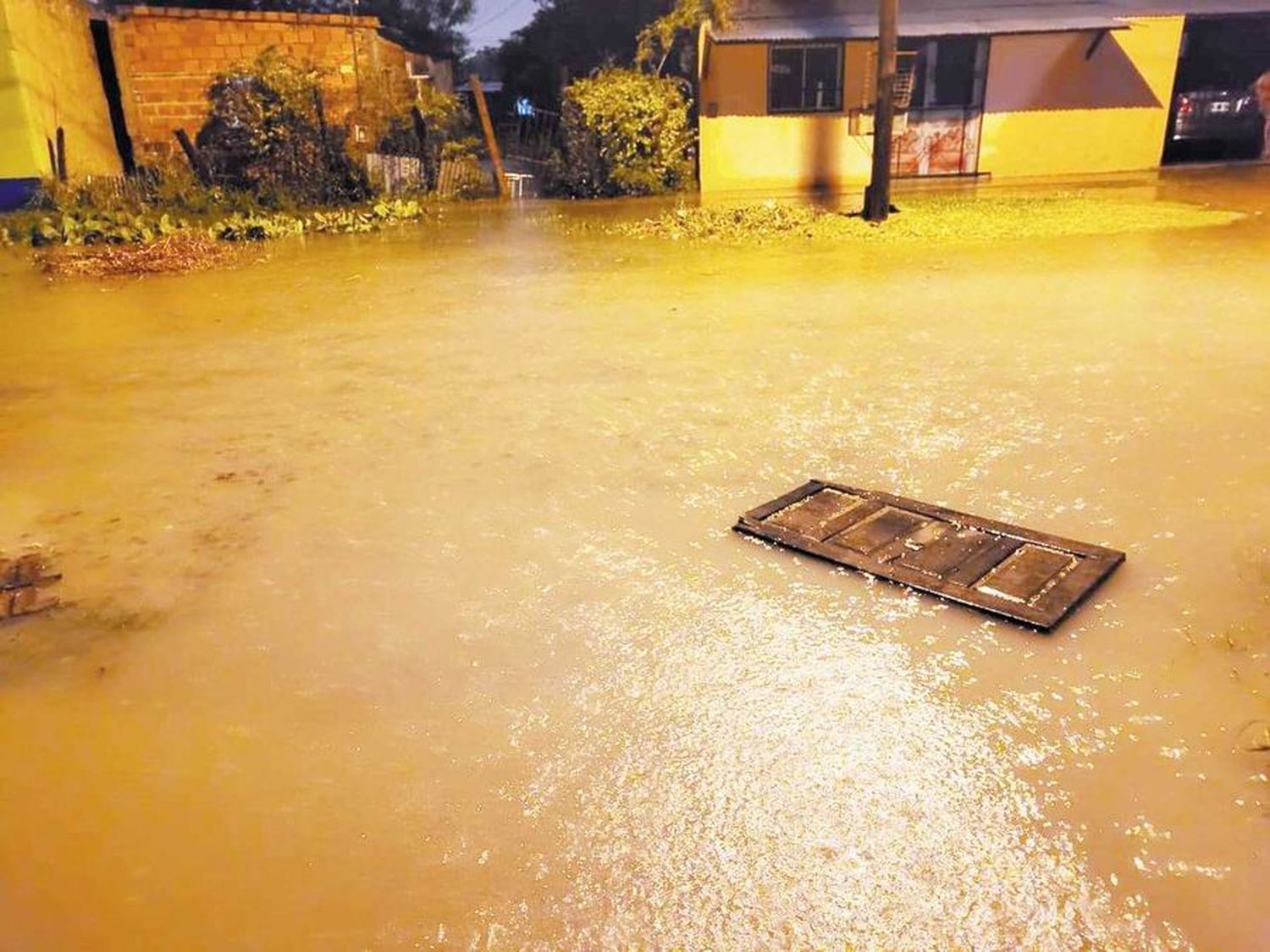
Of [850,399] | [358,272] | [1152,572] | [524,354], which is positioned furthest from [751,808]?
[358,272]

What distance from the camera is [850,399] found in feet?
14.5

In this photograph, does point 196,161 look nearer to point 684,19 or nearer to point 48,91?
point 48,91

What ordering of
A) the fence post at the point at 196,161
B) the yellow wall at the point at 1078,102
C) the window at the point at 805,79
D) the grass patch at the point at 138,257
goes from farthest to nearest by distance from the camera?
the yellow wall at the point at 1078,102
the window at the point at 805,79
the fence post at the point at 196,161
the grass patch at the point at 138,257

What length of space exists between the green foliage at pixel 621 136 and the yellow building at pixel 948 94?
809mm

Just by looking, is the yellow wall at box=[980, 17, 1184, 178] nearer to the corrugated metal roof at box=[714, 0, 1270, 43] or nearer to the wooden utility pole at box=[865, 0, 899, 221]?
the corrugated metal roof at box=[714, 0, 1270, 43]

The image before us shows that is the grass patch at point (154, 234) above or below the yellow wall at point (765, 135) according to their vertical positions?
below

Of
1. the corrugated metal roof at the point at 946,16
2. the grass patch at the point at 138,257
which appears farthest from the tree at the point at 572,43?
the grass patch at the point at 138,257

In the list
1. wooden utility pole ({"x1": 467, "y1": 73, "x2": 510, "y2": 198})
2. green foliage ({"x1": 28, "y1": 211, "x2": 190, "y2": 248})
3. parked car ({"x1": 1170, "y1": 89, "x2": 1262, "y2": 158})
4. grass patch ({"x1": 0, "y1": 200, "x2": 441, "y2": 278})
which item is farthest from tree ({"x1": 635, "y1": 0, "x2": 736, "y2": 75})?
parked car ({"x1": 1170, "y1": 89, "x2": 1262, "y2": 158})

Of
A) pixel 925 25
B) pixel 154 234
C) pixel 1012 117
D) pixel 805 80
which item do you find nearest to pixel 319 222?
pixel 154 234

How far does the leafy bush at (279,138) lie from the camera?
13.0 meters

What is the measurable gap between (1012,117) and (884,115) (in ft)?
23.0

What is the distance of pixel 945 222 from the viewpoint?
34.1 ft

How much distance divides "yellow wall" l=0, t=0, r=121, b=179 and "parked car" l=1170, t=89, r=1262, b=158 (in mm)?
18865

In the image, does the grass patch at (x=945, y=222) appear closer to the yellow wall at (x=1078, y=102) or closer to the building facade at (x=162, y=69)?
the yellow wall at (x=1078, y=102)
